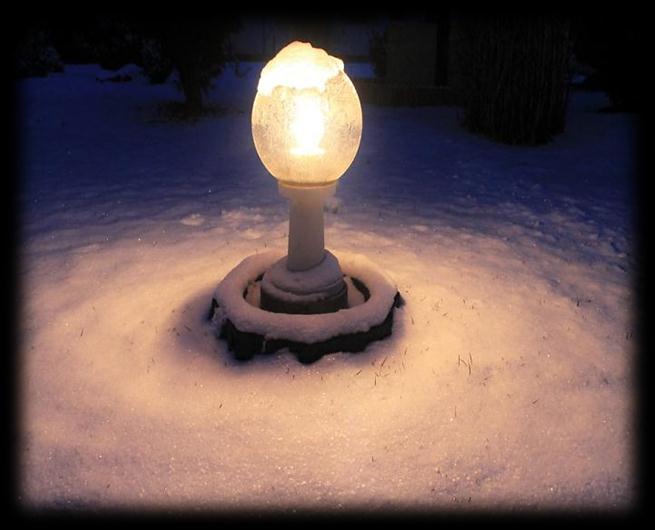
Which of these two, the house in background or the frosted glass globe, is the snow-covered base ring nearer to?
the frosted glass globe

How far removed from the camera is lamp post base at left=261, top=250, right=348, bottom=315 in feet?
11.0

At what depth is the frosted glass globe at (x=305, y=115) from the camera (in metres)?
2.99

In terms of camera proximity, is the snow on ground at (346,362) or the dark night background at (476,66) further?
the dark night background at (476,66)

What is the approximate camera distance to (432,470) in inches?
97.7

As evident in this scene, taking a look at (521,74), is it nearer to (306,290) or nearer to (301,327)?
(306,290)

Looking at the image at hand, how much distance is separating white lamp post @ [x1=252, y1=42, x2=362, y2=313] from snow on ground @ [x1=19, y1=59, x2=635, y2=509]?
0.45m

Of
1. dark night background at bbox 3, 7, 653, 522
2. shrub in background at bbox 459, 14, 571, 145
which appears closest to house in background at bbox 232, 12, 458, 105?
dark night background at bbox 3, 7, 653, 522

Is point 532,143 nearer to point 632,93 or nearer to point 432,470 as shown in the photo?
point 632,93

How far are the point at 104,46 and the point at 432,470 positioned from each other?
627 inches

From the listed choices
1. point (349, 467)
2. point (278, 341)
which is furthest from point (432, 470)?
point (278, 341)

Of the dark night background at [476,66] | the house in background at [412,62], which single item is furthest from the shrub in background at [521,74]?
the house in background at [412,62]

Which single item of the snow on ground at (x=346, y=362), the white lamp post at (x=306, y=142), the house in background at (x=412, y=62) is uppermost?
the house in background at (x=412, y=62)

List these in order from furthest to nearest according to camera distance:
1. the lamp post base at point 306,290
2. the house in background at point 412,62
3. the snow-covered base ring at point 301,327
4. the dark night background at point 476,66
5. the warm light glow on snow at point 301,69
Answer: the house in background at point 412,62
the dark night background at point 476,66
the lamp post base at point 306,290
the snow-covered base ring at point 301,327
the warm light glow on snow at point 301,69

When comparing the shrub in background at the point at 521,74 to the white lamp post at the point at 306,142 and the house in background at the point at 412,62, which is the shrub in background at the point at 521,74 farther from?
the white lamp post at the point at 306,142
